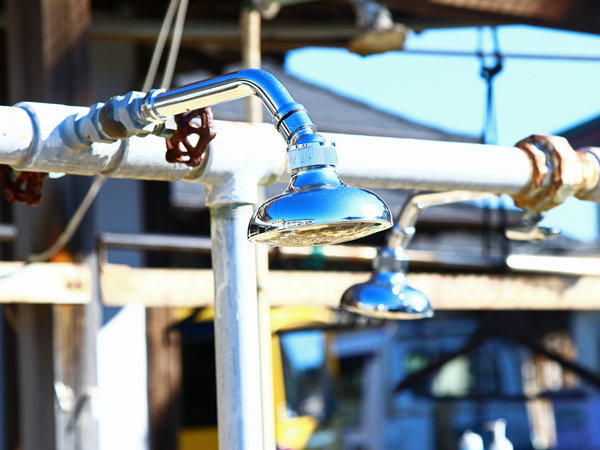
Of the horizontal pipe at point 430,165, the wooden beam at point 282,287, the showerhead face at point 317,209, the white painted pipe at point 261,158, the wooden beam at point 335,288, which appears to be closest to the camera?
the showerhead face at point 317,209

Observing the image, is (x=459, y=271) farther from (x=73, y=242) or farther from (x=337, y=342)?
(x=73, y=242)

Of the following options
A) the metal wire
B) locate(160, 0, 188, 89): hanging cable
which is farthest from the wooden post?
locate(160, 0, 188, 89): hanging cable

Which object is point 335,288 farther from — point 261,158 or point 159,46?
point 261,158

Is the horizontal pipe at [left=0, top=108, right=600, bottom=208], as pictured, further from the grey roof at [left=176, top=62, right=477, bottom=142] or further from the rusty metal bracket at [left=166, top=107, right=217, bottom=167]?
the grey roof at [left=176, top=62, right=477, bottom=142]

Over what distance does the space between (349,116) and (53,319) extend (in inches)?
372

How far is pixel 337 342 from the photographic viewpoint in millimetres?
11195

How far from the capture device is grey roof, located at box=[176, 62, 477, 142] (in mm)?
11750

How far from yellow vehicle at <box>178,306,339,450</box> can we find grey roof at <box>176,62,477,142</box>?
10.4ft

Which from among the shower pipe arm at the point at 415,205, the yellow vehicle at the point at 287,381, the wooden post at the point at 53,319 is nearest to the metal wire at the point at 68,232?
the wooden post at the point at 53,319

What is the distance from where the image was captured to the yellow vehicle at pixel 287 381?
797cm

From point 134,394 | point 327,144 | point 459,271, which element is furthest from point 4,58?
point 327,144

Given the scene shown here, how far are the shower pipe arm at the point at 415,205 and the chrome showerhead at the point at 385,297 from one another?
0.13 metres

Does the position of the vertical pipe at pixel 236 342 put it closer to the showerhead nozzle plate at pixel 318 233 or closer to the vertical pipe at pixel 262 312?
the showerhead nozzle plate at pixel 318 233

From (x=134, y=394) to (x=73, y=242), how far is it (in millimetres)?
3211
